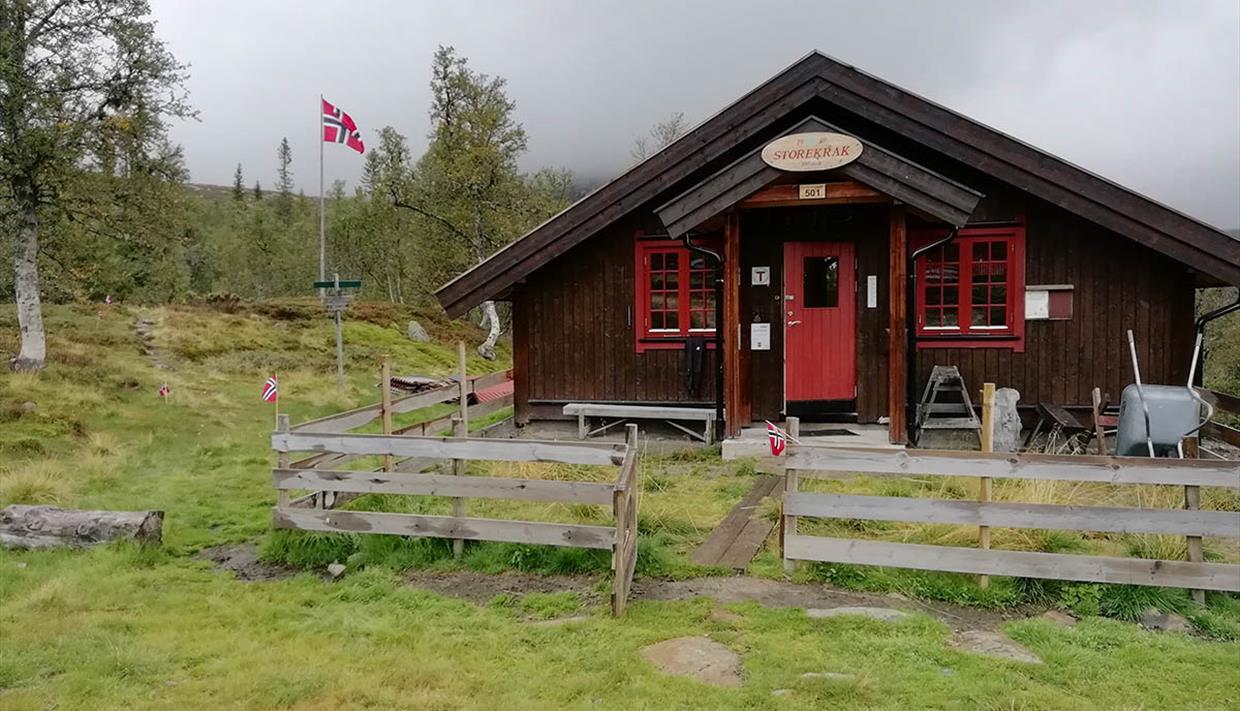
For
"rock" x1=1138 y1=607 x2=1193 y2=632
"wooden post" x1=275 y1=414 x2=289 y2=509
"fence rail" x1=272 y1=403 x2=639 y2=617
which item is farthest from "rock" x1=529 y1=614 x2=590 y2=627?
"rock" x1=1138 y1=607 x2=1193 y2=632

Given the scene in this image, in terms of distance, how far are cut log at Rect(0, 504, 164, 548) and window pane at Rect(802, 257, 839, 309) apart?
8064 mm

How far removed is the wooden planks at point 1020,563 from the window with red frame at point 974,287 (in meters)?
5.72

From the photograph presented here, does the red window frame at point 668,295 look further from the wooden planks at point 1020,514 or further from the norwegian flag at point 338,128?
the norwegian flag at point 338,128

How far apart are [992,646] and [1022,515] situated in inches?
43.7

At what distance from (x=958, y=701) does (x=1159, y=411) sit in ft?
20.9

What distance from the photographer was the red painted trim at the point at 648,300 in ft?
37.2

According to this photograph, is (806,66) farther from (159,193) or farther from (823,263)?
(159,193)

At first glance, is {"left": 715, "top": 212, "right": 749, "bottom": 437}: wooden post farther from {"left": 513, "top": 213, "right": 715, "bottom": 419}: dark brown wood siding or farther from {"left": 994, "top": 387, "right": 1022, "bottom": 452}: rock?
{"left": 994, "top": 387, "right": 1022, "bottom": 452}: rock

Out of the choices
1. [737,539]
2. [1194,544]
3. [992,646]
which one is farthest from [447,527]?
[1194,544]

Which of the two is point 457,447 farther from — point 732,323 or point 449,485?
point 732,323

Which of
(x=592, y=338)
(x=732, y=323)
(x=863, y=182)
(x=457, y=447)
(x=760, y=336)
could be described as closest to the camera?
(x=457, y=447)

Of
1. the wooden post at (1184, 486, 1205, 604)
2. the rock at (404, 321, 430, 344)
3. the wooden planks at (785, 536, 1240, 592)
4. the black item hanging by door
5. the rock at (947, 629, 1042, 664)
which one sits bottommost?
the rock at (947, 629, 1042, 664)

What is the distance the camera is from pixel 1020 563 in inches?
211

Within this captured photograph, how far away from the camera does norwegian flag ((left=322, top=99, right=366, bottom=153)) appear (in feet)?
63.5
